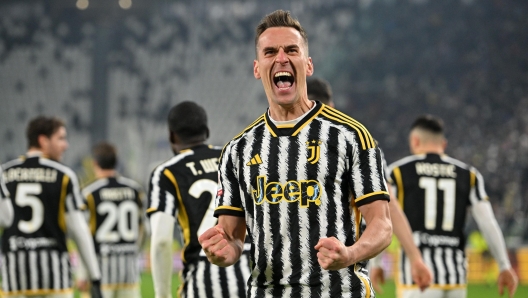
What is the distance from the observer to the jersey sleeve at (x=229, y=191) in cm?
287

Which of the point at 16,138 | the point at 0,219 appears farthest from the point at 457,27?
the point at 0,219

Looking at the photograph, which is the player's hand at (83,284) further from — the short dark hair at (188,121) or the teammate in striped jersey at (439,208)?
the short dark hair at (188,121)

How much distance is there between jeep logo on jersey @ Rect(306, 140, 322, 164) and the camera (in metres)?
2.69

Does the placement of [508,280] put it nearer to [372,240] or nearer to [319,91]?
[319,91]

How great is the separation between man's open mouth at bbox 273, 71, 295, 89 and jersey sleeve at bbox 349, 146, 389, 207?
0.31 m

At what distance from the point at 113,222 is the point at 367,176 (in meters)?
6.31

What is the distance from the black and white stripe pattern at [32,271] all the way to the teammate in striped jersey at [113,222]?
2055 millimetres

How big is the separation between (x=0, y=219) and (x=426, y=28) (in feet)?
75.2

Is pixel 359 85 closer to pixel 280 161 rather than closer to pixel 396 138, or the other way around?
pixel 396 138

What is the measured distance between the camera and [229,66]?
26.8m

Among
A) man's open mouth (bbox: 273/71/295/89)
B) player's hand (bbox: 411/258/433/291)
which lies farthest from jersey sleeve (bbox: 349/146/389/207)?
player's hand (bbox: 411/258/433/291)

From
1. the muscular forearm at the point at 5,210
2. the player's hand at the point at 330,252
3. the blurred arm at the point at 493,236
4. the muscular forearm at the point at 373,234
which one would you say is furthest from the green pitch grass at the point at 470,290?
the player's hand at the point at 330,252

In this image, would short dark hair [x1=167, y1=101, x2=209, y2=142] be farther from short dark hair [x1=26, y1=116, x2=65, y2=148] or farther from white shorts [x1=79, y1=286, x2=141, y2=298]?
white shorts [x1=79, y1=286, x2=141, y2=298]

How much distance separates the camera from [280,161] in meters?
2.73
